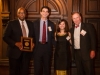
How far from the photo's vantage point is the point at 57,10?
5.00 meters

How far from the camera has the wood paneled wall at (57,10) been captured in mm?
4852

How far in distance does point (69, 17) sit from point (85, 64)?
156 centimetres

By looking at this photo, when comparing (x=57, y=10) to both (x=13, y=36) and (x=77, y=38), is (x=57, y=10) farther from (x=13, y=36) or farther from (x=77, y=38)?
(x=13, y=36)

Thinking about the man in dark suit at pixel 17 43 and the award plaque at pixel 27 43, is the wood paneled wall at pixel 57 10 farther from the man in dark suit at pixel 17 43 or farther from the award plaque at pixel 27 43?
the award plaque at pixel 27 43

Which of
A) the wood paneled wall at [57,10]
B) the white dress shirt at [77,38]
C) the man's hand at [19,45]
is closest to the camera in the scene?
the man's hand at [19,45]

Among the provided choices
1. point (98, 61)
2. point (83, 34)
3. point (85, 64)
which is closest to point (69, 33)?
point (83, 34)

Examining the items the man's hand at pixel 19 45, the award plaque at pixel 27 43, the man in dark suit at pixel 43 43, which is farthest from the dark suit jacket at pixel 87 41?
the man's hand at pixel 19 45

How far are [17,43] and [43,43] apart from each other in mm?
487

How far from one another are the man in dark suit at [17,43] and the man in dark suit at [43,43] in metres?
0.17

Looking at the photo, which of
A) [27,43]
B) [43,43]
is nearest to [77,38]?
[43,43]

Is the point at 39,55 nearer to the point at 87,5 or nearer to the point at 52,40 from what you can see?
the point at 52,40

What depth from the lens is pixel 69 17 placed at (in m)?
4.92

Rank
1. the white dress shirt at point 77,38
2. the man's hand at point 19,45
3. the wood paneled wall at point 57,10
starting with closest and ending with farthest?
the man's hand at point 19,45 < the white dress shirt at point 77,38 < the wood paneled wall at point 57,10

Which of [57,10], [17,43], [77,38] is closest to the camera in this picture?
[17,43]
